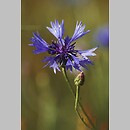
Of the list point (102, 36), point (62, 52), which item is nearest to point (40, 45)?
point (62, 52)

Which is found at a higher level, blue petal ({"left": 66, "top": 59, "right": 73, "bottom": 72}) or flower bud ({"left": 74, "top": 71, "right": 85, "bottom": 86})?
blue petal ({"left": 66, "top": 59, "right": 73, "bottom": 72})

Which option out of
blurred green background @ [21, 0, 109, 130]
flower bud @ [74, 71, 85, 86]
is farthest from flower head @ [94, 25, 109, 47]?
flower bud @ [74, 71, 85, 86]

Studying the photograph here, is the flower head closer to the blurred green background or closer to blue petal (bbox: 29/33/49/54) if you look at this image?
the blurred green background

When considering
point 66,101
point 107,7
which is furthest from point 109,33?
point 66,101

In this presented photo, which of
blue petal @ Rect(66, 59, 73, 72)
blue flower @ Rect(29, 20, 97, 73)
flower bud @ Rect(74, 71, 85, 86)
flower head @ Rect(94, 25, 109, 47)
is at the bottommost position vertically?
flower bud @ Rect(74, 71, 85, 86)

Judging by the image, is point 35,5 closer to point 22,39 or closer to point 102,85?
point 22,39

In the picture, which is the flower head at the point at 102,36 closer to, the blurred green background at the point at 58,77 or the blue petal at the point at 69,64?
the blurred green background at the point at 58,77
